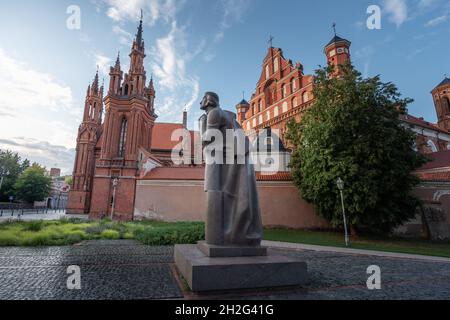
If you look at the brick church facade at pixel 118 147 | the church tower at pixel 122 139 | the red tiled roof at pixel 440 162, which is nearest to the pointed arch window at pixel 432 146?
the red tiled roof at pixel 440 162

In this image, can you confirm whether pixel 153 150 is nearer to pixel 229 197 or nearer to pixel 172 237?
pixel 172 237

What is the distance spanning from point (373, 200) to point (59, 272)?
14986 millimetres

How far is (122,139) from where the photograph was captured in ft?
94.7

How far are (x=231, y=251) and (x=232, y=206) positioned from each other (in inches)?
36.5

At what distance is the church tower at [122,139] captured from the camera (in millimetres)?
24797

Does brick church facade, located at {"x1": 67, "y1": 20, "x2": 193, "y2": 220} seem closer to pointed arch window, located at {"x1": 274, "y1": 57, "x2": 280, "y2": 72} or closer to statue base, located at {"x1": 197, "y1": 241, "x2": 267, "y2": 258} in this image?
pointed arch window, located at {"x1": 274, "y1": 57, "x2": 280, "y2": 72}

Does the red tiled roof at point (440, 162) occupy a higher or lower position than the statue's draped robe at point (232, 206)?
higher

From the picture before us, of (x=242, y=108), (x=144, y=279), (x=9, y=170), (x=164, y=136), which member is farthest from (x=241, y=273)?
(x=9, y=170)

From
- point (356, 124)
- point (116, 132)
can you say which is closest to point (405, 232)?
point (356, 124)

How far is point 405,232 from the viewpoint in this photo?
18.6m

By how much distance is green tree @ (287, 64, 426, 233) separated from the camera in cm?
1419

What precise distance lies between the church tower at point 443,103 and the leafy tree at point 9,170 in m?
81.4

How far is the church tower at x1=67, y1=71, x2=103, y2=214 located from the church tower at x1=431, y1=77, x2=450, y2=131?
63.6 m

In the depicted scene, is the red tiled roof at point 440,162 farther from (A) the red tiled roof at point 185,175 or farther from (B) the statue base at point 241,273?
(B) the statue base at point 241,273
